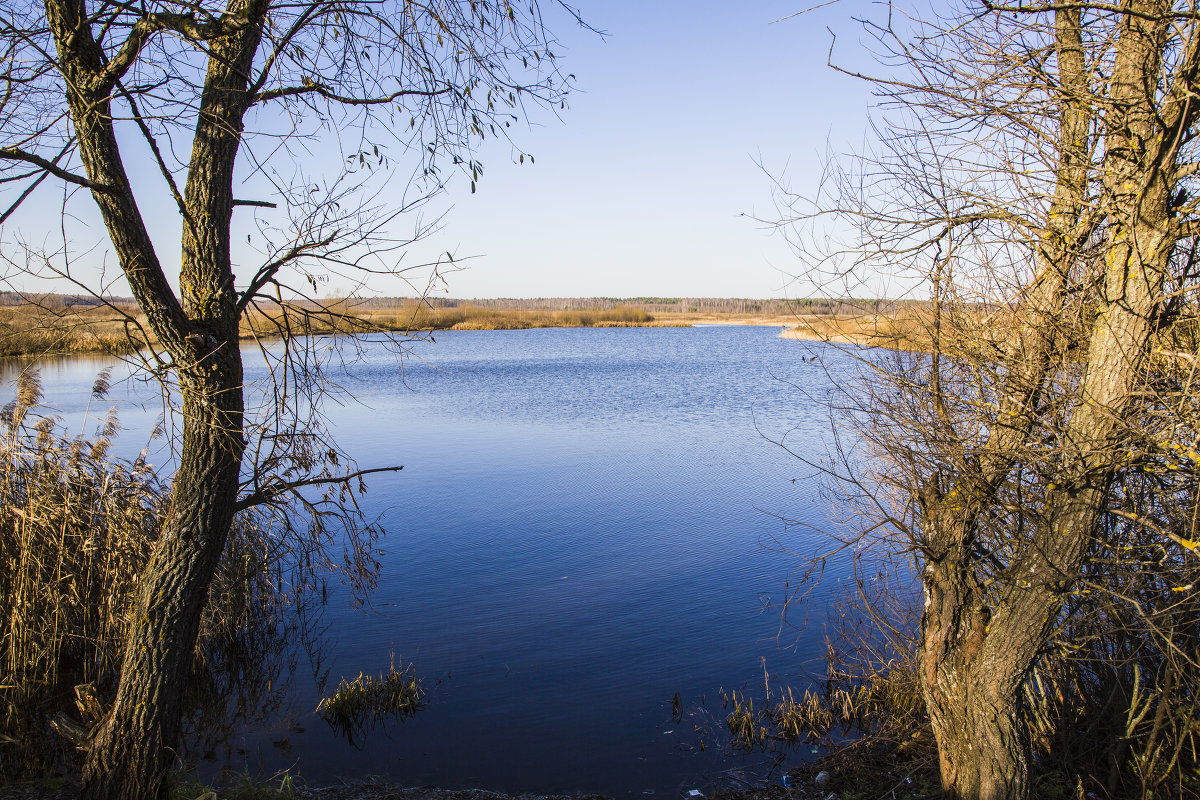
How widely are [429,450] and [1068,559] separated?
1286 cm

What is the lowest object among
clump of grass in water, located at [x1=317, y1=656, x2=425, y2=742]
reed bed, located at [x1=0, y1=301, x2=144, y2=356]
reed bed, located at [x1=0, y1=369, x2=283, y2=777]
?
clump of grass in water, located at [x1=317, y1=656, x2=425, y2=742]

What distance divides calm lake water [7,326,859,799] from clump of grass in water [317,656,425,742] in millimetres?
129

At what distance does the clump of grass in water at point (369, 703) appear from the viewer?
20.0 ft

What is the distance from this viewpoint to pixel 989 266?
4660 millimetres

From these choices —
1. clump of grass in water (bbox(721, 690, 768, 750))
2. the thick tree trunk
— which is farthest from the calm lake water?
the thick tree trunk

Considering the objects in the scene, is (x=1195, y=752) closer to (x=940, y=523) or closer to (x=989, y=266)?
(x=940, y=523)

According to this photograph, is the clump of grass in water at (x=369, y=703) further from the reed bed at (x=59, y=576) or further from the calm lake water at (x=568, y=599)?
the reed bed at (x=59, y=576)

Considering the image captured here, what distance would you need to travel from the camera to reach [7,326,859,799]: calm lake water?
18.3 ft

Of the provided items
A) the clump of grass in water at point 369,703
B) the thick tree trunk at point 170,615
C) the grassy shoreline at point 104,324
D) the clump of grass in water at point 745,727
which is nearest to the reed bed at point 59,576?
the clump of grass in water at point 369,703

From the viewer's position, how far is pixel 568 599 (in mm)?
8250

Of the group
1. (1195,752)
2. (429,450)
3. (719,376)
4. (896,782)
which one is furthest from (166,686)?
(719,376)

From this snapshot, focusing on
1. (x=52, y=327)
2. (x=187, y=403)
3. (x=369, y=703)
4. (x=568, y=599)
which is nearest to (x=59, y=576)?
(x=369, y=703)

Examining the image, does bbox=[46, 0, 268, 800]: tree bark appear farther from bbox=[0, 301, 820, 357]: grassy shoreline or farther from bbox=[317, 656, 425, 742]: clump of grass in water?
bbox=[317, 656, 425, 742]: clump of grass in water

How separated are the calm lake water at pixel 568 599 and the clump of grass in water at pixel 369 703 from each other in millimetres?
129
